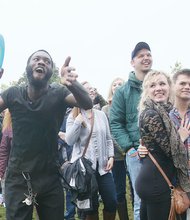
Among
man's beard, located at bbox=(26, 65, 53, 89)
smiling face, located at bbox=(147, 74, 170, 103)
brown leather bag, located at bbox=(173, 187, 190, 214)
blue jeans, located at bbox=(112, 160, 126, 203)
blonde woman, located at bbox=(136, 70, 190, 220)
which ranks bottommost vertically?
blue jeans, located at bbox=(112, 160, 126, 203)

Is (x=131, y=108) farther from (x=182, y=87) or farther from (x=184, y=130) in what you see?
(x=184, y=130)

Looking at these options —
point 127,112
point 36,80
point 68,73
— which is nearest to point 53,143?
point 36,80

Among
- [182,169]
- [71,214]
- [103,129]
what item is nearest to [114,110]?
[103,129]

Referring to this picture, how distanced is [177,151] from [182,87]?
31.6 inches

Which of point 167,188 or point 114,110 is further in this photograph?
point 114,110

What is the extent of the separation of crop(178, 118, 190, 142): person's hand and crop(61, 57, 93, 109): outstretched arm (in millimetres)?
964

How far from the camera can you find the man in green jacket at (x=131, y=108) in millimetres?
4750

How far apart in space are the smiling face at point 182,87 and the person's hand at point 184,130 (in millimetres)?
278

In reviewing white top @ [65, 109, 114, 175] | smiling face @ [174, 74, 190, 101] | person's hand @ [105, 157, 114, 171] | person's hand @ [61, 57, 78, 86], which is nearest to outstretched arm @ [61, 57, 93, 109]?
person's hand @ [61, 57, 78, 86]

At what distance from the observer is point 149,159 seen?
3.71m

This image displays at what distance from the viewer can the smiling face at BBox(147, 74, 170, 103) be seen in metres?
4.06

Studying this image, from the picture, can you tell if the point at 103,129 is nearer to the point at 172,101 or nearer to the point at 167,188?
the point at 172,101

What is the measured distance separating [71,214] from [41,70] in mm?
3219

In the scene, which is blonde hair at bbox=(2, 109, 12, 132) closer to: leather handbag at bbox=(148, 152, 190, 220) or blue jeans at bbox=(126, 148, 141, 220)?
blue jeans at bbox=(126, 148, 141, 220)
